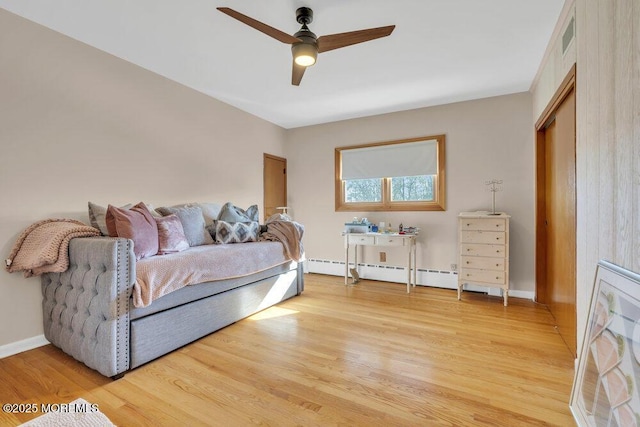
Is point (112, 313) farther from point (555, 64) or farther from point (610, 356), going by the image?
point (555, 64)

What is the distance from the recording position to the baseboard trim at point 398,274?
354 cm

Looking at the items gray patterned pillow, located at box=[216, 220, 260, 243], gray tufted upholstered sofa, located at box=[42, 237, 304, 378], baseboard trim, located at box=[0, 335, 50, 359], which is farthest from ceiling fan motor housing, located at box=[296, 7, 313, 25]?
baseboard trim, located at box=[0, 335, 50, 359]

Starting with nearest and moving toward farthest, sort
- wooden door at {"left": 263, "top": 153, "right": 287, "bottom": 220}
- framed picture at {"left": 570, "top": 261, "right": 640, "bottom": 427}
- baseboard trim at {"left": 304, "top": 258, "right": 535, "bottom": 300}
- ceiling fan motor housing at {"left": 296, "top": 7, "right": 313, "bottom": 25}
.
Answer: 1. framed picture at {"left": 570, "top": 261, "right": 640, "bottom": 427}
2. ceiling fan motor housing at {"left": 296, "top": 7, "right": 313, "bottom": 25}
3. baseboard trim at {"left": 304, "top": 258, "right": 535, "bottom": 300}
4. wooden door at {"left": 263, "top": 153, "right": 287, "bottom": 220}

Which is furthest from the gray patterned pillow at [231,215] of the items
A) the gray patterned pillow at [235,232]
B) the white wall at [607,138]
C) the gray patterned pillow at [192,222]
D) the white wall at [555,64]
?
the white wall at [555,64]

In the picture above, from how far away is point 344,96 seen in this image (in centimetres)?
359

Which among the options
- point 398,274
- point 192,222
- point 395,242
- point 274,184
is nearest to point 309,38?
point 192,222

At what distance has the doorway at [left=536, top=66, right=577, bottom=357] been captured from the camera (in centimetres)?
208

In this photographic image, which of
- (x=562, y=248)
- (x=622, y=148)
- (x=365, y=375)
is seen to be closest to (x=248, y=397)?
(x=365, y=375)

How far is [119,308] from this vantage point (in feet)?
5.75

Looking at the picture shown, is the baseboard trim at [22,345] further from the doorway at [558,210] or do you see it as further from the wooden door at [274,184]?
the doorway at [558,210]

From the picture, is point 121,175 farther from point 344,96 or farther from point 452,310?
point 452,310

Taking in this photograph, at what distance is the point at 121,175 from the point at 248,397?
230 cm

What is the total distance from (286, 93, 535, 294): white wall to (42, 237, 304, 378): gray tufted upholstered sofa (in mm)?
2546

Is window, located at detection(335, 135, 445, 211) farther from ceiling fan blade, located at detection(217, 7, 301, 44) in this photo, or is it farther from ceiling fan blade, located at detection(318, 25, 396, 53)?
ceiling fan blade, located at detection(217, 7, 301, 44)
